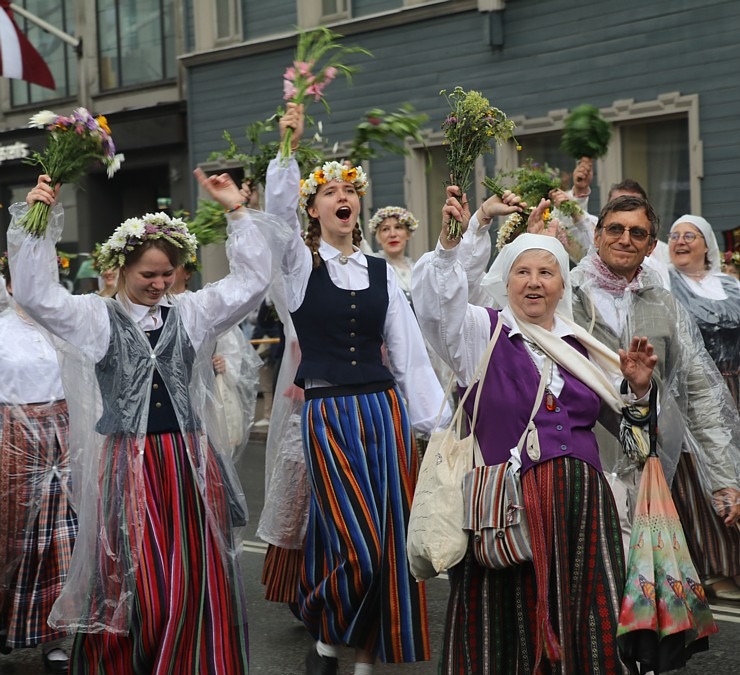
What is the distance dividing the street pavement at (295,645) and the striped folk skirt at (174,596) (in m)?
0.79

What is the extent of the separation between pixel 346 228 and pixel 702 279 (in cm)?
258

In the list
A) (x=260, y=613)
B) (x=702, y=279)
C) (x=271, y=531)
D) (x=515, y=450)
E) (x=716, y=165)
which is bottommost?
(x=260, y=613)

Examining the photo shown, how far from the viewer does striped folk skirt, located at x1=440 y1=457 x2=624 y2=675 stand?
417 cm

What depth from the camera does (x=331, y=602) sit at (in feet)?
17.4

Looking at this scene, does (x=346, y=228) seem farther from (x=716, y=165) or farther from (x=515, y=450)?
(x=716, y=165)

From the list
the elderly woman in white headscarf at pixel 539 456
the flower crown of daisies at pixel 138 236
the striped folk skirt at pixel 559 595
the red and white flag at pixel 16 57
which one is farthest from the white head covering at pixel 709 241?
the red and white flag at pixel 16 57

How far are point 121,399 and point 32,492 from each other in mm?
1388

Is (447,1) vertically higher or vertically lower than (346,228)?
higher

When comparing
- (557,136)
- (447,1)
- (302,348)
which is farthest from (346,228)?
(447,1)

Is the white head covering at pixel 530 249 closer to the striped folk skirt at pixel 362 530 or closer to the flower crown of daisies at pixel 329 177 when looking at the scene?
the striped folk skirt at pixel 362 530

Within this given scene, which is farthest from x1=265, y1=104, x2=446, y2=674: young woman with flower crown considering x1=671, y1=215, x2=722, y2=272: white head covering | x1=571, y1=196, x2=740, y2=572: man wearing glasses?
x1=671, y1=215, x2=722, y2=272: white head covering

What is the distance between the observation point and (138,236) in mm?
5047

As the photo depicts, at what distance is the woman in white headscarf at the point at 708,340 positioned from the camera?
21.0ft

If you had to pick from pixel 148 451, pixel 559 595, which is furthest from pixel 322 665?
pixel 559 595
